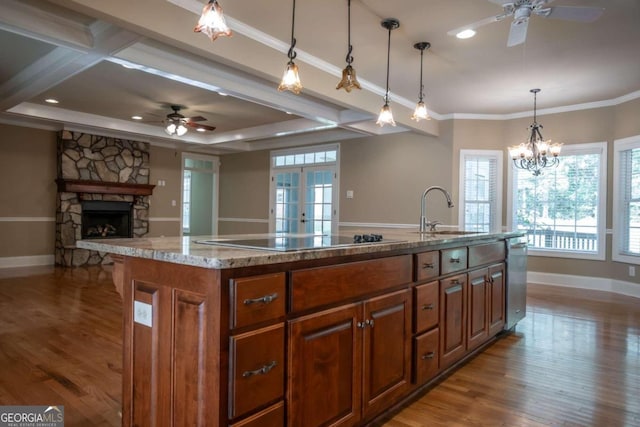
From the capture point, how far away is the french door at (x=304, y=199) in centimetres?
792

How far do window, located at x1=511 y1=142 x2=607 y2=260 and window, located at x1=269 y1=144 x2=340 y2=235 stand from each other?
10.6 feet

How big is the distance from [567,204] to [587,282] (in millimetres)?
1194

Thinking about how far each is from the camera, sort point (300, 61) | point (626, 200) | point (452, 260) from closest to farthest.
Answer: point (452, 260)
point (300, 61)
point (626, 200)

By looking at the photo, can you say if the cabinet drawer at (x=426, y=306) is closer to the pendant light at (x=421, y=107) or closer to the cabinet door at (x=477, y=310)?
the cabinet door at (x=477, y=310)

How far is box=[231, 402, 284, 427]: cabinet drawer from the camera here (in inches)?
55.9

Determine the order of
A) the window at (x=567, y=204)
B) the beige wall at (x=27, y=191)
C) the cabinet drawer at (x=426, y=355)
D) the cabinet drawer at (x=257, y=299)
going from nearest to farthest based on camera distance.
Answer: the cabinet drawer at (x=257, y=299) < the cabinet drawer at (x=426, y=355) < the window at (x=567, y=204) < the beige wall at (x=27, y=191)

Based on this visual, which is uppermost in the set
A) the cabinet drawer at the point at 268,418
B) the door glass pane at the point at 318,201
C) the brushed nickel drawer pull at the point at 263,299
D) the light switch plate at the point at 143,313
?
the door glass pane at the point at 318,201

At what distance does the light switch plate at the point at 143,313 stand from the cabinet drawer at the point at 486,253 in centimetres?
220

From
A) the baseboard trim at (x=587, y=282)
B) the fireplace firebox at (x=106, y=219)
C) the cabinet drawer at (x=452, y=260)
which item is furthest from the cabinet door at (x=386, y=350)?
the fireplace firebox at (x=106, y=219)

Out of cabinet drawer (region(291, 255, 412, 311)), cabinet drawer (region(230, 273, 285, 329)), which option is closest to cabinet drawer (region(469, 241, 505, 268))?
cabinet drawer (region(291, 255, 412, 311))

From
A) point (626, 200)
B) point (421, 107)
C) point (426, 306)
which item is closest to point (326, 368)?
point (426, 306)

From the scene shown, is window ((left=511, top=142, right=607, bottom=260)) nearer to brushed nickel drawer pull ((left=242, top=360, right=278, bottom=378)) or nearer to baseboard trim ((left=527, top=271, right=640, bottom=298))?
baseboard trim ((left=527, top=271, right=640, bottom=298))

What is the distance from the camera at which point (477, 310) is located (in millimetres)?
3023

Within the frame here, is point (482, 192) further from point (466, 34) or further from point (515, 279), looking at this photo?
point (466, 34)
